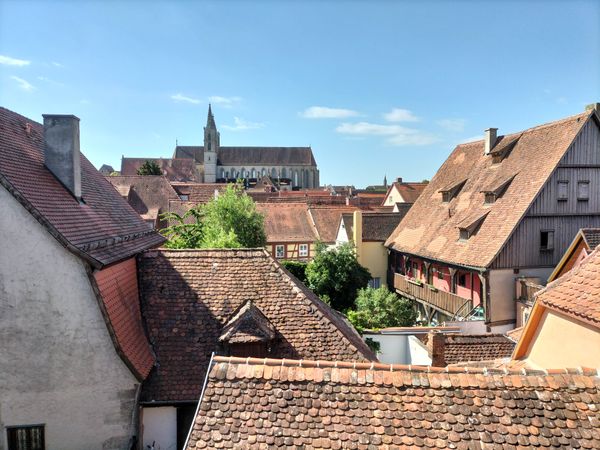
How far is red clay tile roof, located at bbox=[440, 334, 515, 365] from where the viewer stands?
1441 centimetres

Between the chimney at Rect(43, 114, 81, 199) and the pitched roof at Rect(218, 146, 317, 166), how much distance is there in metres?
103

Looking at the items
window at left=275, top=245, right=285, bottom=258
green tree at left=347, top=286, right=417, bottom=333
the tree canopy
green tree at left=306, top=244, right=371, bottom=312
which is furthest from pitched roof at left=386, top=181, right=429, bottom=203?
green tree at left=347, top=286, right=417, bottom=333

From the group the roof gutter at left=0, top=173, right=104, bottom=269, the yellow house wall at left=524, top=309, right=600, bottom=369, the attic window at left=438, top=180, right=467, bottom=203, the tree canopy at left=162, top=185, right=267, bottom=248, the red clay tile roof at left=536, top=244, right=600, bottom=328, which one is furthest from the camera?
the attic window at left=438, top=180, right=467, bottom=203

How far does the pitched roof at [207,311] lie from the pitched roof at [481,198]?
38.8 ft

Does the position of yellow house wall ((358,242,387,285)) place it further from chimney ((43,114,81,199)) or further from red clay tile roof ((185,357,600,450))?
red clay tile roof ((185,357,600,450))

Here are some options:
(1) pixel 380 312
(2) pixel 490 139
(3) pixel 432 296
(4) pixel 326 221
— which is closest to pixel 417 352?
(1) pixel 380 312

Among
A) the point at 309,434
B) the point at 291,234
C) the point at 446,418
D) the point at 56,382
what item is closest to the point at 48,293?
the point at 56,382

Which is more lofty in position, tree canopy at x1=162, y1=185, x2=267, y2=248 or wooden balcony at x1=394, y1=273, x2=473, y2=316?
tree canopy at x1=162, y1=185, x2=267, y2=248

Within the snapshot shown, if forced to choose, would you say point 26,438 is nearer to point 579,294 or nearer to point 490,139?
point 579,294

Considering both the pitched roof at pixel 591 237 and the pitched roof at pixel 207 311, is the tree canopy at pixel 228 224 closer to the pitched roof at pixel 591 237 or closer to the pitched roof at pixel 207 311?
the pitched roof at pixel 207 311

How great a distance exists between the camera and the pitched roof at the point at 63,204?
25.9ft

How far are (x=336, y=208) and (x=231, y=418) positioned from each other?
36.1m

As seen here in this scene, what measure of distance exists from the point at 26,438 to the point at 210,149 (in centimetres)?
10458

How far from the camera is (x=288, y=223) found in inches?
1526
